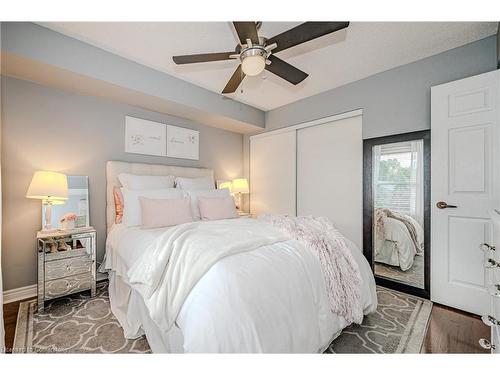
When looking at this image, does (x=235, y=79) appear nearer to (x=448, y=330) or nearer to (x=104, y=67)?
(x=104, y=67)

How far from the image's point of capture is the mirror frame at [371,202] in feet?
7.59

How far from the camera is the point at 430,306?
7.06 ft

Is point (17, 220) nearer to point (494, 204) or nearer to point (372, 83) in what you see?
point (372, 83)

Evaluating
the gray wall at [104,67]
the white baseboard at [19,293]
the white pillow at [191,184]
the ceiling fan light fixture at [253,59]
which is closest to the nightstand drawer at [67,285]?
the white baseboard at [19,293]

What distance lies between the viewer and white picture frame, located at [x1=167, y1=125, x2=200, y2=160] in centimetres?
332

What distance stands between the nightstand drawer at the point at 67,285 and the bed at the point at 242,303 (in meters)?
0.74

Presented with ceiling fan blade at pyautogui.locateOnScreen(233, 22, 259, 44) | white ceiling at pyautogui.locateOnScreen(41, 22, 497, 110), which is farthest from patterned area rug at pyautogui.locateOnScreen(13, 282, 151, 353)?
white ceiling at pyautogui.locateOnScreen(41, 22, 497, 110)

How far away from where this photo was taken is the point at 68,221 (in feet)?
7.62

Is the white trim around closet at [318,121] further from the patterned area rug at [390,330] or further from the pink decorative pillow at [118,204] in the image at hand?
the pink decorative pillow at [118,204]

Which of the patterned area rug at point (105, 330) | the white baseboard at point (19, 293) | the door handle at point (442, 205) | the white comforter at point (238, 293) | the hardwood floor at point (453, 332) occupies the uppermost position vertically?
the door handle at point (442, 205)

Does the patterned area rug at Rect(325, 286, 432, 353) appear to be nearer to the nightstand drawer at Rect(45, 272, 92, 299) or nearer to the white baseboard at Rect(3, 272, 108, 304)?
the nightstand drawer at Rect(45, 272, 92, 299)

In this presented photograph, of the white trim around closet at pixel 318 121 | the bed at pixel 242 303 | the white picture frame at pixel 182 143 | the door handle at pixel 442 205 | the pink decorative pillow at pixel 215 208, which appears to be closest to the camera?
the bed at pixel 242 303

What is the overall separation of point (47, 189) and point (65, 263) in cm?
69
